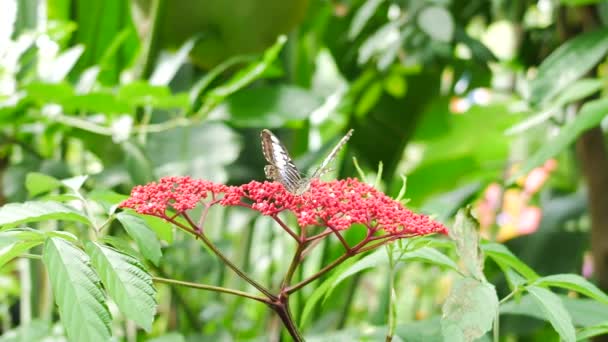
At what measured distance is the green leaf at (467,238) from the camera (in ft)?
0.89

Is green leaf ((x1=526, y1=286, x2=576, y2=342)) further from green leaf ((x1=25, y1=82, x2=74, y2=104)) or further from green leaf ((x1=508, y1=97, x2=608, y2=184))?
green leaf ((x1=25, y1=82, x2=74, y2=104))

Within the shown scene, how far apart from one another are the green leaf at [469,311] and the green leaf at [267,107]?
336 millimetres

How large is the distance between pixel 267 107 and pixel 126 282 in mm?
381

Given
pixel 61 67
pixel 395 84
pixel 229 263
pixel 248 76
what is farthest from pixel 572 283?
pixel 395 84

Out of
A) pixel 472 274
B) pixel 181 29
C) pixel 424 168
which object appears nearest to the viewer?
pixel 472 274

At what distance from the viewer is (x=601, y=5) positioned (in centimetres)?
61

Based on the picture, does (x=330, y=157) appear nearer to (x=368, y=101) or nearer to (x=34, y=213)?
(x=34, y=213)

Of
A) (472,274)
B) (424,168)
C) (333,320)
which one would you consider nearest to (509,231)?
(424,168)

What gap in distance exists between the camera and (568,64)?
538 millimetres

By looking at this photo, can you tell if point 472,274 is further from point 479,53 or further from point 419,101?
point 419,101

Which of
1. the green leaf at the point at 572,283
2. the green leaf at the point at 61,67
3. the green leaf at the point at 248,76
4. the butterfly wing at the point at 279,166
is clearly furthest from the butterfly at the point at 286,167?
the green leaf at the point at 61,67

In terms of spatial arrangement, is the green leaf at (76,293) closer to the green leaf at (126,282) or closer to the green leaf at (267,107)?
the green leaf at (126,282)

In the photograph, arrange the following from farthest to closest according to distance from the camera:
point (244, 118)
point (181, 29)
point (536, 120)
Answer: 1. point (181, 29)
2. point (244, 118)
3. point (536, 120)

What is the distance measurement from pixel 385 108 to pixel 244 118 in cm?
33
